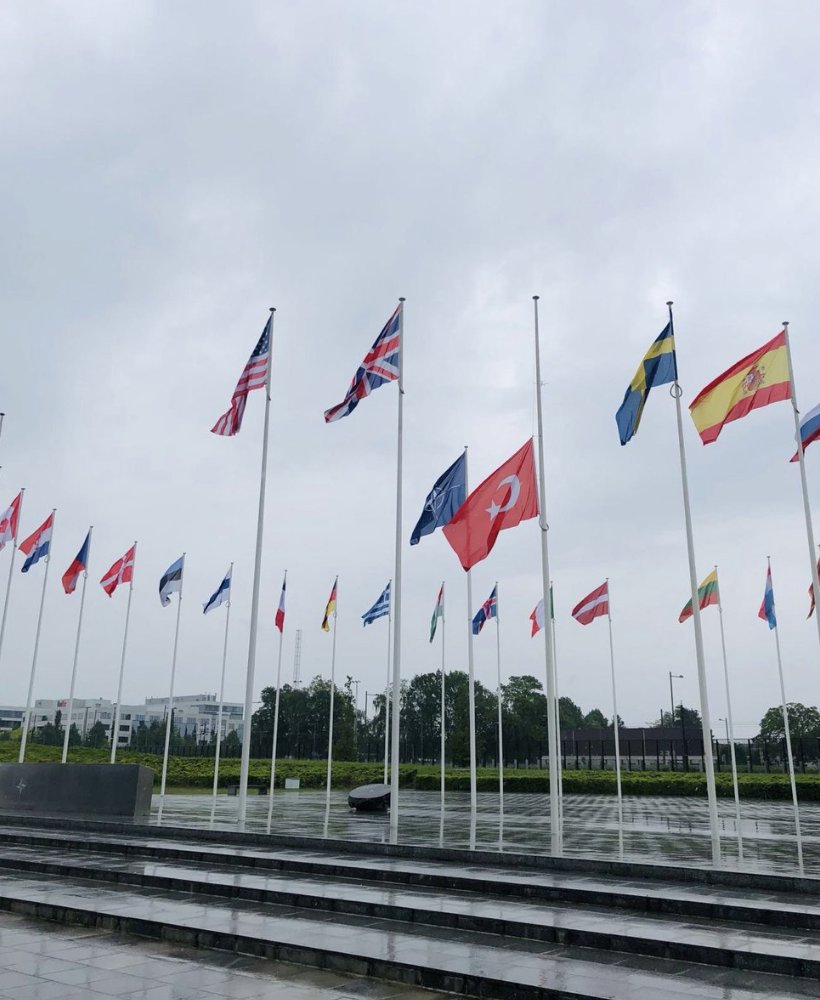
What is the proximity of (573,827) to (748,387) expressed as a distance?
12029mm

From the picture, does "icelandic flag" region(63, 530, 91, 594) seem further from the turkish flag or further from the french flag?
the french flag

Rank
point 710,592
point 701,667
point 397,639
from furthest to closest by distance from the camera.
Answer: point 710,592
point 397,639
point 701,667

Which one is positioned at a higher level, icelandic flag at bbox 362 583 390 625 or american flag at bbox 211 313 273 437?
american flag at bbox 211 313 273 437

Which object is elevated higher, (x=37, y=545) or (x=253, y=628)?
(x=37, y=545)

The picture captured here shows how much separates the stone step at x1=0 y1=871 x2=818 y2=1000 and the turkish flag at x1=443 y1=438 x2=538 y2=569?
6.97 meters

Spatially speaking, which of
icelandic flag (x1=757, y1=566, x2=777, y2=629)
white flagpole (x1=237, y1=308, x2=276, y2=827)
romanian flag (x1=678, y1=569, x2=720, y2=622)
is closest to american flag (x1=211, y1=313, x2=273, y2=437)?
white flagpole (x1=237, y1=308, x2=276, y2=827)

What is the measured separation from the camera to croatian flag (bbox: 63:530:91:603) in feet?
82.8

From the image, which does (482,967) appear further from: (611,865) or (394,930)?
(611,865)

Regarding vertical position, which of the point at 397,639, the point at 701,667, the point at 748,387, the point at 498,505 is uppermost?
the point at 748,387

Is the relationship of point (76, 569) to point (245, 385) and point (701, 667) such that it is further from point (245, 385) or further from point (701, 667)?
point (701, 667)

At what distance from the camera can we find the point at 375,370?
57.1ft

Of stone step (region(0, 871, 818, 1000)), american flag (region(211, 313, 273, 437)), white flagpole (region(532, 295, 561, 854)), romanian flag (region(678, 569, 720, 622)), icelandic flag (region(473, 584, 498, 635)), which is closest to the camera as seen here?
stone step (region(0, 871, 818, 1000))

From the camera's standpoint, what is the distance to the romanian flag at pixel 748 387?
13.5 meters

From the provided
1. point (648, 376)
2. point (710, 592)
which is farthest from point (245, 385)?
point (710, 592)
